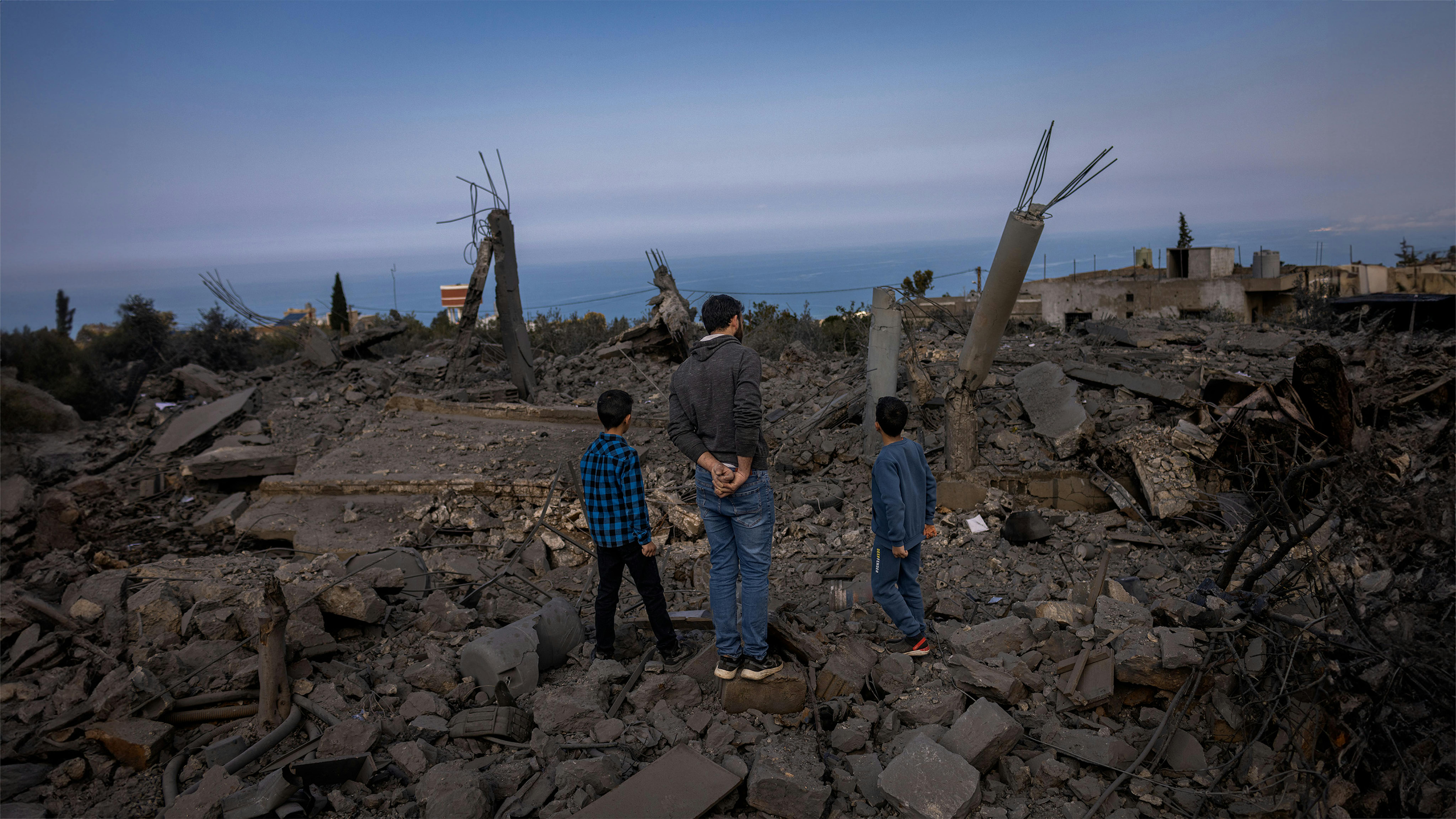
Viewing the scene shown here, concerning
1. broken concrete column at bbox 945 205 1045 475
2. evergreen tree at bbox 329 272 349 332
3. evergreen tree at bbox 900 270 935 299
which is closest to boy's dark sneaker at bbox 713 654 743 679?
broken concrete column at bbox 945 205 1045 475

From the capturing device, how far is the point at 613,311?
20000 millimetres

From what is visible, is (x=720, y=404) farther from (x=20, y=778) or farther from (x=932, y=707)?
(x=20, y=778)

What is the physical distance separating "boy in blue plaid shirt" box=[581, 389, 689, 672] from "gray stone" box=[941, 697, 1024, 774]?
1.52 meters

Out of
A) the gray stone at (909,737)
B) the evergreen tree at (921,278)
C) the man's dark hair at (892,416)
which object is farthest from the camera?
the evergreen tree at (921,278)

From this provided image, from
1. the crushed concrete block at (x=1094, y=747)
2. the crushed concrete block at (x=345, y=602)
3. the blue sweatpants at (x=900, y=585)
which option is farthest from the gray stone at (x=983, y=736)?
the crushed concrete block at (x=345, y=602)

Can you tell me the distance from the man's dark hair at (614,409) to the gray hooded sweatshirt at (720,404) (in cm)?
48

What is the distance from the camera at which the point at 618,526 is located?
12.9 ft

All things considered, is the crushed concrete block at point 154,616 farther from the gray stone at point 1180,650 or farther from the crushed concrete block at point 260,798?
the gray stone at point 1180,650

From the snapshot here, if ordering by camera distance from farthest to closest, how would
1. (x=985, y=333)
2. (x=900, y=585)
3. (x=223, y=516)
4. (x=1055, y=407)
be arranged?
(x=223, y=516), (x=1055, y=407), (x=985, y=333), (x=900, y=585)

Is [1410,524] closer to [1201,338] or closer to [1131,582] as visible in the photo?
[1131,582]

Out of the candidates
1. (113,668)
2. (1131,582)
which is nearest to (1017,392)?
(1131,582)

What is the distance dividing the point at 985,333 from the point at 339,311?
27.2 meters

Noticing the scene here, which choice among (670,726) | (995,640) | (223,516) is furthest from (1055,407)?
(223,516)

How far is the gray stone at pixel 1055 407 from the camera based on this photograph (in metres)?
7.09
